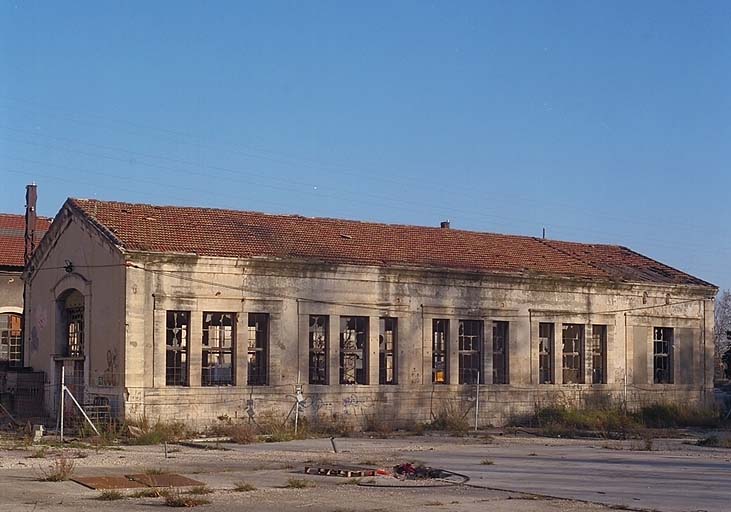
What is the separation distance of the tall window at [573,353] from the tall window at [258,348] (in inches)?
447

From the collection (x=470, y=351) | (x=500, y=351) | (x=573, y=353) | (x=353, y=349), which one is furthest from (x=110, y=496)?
(x=573, y=353)

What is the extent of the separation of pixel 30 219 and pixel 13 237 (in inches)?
391

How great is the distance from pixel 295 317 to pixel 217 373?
2.79 m

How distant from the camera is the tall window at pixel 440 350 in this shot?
34.0m

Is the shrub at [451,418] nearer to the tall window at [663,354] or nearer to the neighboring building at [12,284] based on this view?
the tall window at [663,354]

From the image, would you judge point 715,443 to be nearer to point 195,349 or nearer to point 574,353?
point 574,353

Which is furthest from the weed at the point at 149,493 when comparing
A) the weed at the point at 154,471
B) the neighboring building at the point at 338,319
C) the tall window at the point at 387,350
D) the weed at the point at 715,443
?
the tall window at the point at 387,350

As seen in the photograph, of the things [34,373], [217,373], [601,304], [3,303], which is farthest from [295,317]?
[3,303]

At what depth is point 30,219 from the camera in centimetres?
3684

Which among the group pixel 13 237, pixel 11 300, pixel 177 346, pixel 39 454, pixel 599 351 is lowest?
pixel 39 454

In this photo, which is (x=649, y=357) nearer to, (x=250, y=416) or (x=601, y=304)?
(x=601, y=304)

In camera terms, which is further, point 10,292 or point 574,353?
point 10,292

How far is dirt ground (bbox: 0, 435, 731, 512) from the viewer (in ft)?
49.0

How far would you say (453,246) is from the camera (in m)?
36.6
